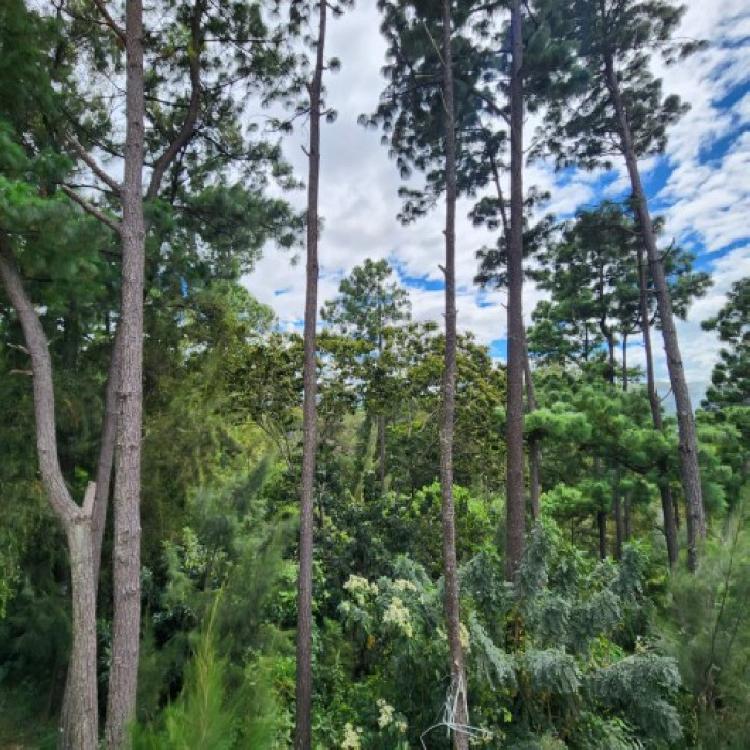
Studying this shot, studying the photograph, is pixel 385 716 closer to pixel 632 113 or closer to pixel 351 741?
pixel 351 741

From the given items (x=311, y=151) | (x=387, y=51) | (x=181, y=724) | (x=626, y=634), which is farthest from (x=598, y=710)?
(x=387, y=51)

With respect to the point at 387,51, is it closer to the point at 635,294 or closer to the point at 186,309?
the point at 186,309

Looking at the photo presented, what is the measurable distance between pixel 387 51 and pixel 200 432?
18.7 feet

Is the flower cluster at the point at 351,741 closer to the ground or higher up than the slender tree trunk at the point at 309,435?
closer to the ground

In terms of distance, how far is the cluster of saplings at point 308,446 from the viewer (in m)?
3.94

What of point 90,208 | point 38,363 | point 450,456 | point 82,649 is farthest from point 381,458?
point 90,208

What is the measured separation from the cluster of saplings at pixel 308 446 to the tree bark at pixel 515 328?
0.04 meters

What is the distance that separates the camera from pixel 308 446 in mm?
5473

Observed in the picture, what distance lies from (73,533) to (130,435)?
0.92 m

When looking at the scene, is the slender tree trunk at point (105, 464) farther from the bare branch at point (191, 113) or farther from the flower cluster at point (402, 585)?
the flower cluster at point (402, 585)

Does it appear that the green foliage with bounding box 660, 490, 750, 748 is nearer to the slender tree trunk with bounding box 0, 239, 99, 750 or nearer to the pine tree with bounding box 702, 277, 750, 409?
the slender tree trunk with bounding box 0, 239, 99, 750

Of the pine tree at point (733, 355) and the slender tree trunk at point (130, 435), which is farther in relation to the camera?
the pine tree at point (733, 355)

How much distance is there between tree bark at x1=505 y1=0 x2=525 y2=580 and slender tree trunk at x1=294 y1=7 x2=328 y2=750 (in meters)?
2.61

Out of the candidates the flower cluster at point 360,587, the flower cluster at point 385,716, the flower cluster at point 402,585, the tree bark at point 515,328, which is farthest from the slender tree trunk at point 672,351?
the flower cluster at point 385,716
